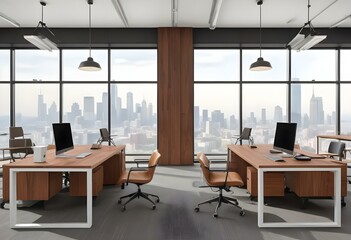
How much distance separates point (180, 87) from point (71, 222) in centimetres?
455

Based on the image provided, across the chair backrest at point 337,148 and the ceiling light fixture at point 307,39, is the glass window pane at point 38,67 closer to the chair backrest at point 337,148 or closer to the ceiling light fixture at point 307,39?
the ceiling light fixture at point 307,39

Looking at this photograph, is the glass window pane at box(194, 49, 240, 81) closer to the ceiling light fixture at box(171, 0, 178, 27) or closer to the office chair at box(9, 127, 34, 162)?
the ceiling light fixture at box(171, 0, 178, 27)

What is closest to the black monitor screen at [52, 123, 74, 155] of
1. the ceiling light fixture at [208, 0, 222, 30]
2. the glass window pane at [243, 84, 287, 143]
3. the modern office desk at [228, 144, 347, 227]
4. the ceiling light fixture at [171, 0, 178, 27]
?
the modern office desk at [228, 144, 347, 227]

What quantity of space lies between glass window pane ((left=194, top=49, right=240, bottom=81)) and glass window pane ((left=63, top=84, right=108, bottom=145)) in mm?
2788

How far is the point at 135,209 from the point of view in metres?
3.57

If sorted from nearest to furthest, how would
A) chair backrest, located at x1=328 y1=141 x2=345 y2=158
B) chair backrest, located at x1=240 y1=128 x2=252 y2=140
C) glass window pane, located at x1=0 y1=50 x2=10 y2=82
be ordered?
chair backrest, located at x1=328 y1=141 x2=345 y2=158 → chair backrest, located at x1=240 y1=128 x2=252 y2=140 → glass window pane, located at x1=0 y1=50 x2=10 y2=82

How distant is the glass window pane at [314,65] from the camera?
23.2 feet

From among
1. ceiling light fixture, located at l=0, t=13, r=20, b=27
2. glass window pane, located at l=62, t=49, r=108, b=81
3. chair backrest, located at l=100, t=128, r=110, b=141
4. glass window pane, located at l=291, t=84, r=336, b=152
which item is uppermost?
ceiling light fixture, located at l=0, t=13, r=20, b=27

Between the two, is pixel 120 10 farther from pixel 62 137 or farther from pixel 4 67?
pixel 4 67

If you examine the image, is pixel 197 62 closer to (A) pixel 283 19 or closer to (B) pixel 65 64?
(A) pixel 283 19

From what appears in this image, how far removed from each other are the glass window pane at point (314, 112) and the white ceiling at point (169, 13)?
182 centimetres

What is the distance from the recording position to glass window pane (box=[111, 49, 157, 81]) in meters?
7.02

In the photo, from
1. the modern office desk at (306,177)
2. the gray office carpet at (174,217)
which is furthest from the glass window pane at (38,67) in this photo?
the modern office desk at (306,177)

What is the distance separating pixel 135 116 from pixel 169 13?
298 centimetres
